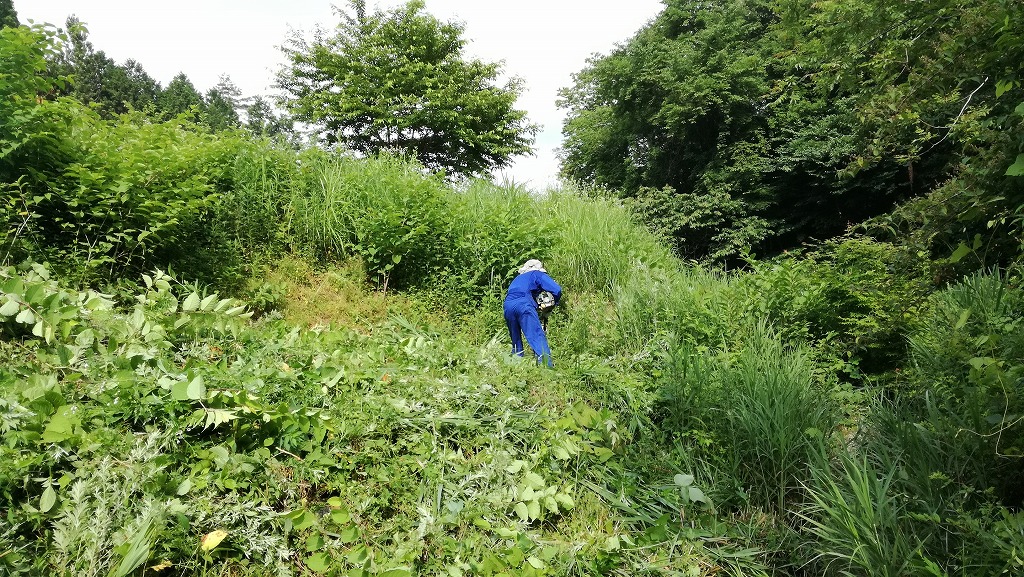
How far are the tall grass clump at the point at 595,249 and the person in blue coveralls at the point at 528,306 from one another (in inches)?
62.6

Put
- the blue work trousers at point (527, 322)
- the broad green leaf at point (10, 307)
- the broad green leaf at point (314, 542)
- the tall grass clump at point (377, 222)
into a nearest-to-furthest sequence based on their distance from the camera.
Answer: the broad green leaf at point (314, 542), the broad green leaf at point (10, 307), the blue work trousers at point (527, 322), the tall grass clump at point (377, 222)

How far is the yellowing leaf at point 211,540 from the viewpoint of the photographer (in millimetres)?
2020

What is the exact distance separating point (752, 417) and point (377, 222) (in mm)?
4884

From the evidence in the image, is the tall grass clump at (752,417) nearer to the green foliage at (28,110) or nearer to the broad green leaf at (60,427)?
the broad green leaf at (60,427)

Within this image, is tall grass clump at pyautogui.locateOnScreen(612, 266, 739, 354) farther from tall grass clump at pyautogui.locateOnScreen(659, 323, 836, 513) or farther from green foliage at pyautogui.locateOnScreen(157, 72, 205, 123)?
green foliage at pyautogui.locateOnScreen(157, 72, 205, 123)

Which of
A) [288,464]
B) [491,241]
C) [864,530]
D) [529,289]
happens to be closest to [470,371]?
[288,464]

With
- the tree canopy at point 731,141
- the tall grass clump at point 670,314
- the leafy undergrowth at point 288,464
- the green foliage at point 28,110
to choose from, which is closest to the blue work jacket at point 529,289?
the tall grass clump at point 670,314

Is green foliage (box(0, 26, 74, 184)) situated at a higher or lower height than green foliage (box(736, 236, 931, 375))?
higher

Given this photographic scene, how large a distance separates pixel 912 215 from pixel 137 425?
4.83 m

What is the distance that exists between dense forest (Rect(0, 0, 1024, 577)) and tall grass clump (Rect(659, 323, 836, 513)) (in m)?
0.02

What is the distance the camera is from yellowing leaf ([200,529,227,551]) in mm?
2020

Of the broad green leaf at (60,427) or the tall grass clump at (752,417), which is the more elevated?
the broad green leaf at (60,427)

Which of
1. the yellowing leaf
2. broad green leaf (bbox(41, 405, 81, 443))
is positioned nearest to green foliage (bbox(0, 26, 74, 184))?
broad green leaf (bbox(41, 405, 81, 443))

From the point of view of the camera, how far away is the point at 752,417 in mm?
3377
